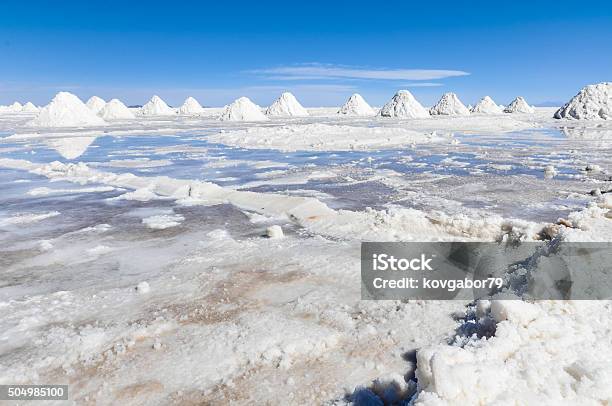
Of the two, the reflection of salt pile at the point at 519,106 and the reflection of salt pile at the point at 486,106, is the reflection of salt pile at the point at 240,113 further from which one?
the reflection of salt pile at the point at 519,106

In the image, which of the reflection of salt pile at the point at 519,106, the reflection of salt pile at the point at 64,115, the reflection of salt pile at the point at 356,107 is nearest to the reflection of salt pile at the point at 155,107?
the reflection of salt pile at the point at 356,107

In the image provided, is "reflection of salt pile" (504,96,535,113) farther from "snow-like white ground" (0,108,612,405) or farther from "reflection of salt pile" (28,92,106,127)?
"snow-like white ground" (0,108,612,405)

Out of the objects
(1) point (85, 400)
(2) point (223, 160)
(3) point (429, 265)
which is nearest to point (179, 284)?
(1) point (85, 400)

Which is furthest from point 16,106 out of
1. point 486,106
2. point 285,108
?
point 486,106

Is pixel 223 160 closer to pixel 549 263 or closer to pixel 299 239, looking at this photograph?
pixel 299 239

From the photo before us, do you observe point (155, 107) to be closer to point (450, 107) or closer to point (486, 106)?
point (450, 107)

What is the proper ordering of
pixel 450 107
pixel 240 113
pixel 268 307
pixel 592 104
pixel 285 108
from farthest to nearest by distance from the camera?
1. pixel 285 108
2. pixel 450 107
3. pixel 240 113
4. pixel 592 104
5. pixel 268 307

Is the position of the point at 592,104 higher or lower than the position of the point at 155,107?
lower
